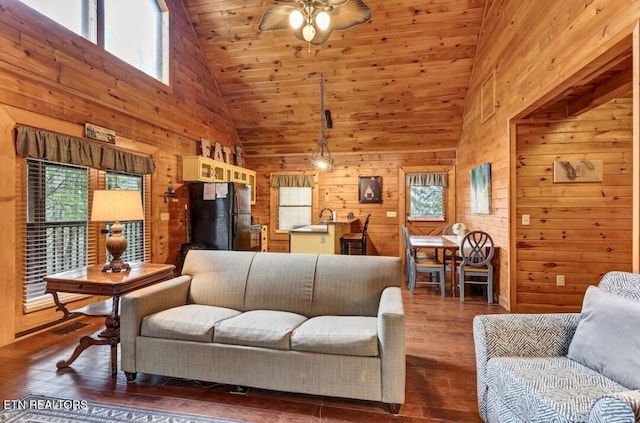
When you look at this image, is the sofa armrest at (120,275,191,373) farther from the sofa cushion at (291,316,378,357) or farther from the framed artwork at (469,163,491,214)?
the framed artwork at (469,163,491,214)

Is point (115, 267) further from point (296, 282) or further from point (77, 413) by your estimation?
point (296, 282)

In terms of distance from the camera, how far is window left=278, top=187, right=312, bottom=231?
7.55m

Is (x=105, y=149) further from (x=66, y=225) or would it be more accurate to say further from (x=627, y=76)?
(x=627, y=76)

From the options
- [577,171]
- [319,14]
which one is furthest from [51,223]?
[577,171]

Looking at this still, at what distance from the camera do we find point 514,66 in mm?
3740

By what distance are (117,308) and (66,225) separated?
4.85ft

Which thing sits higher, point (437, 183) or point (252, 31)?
point (252, 31)

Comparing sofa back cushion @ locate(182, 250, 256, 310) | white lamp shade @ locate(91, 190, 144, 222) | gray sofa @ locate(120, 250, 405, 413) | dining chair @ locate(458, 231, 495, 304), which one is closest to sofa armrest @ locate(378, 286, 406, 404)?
gray sofa @ locate(120, 250, 405, 413)

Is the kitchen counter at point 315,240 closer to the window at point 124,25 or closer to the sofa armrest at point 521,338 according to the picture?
the window at point 124,25

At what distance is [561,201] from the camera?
378 cm

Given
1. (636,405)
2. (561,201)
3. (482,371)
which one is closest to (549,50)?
(561,201)

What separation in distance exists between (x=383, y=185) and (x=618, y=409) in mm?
6232

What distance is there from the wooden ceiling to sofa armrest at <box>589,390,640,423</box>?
16.3 ft

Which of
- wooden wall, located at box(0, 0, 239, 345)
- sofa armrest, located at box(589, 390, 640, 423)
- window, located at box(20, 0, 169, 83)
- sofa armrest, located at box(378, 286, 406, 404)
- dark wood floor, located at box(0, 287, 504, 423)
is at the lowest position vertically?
dark wood floor, located at box(0, 287, 504, 423)
